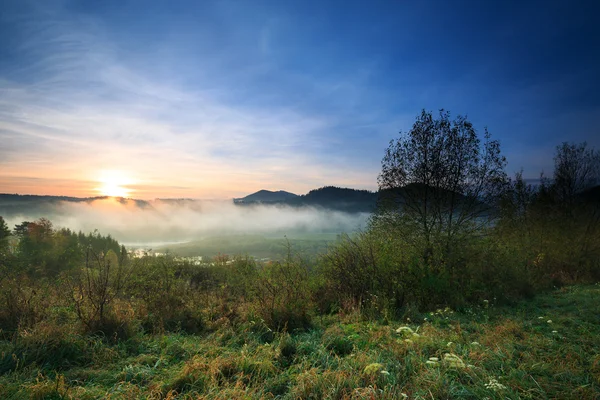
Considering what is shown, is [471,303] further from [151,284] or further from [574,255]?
[574,255]

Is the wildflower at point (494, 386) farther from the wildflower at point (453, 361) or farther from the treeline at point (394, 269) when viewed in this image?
the treeline at point (394, 269)

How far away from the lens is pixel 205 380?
163 inches

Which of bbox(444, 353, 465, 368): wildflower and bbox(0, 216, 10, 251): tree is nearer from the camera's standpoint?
bbox(444, 353, 465, 368): wildflower

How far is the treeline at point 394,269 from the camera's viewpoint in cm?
720

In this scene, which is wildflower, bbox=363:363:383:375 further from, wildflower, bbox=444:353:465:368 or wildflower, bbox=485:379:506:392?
wildflower, bbox=485:379:506:392

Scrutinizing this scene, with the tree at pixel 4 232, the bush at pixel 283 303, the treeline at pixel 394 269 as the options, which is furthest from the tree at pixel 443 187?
the tree at pixel 4 232

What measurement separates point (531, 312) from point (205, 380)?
10.4 meters

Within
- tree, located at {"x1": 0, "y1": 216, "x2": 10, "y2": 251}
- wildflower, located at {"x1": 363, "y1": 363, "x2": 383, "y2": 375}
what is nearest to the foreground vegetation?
wildflower, located at {"x1": 363, "y1": 363, "x2": 383, "y2": 375}

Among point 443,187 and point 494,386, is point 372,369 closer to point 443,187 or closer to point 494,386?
point 494,386

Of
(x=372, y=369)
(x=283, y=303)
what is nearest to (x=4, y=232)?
(x=283, y=303)

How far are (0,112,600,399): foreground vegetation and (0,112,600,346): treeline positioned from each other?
65 millimetres

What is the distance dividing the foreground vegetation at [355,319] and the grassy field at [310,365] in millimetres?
27

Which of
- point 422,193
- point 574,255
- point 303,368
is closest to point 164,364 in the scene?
point 303,368

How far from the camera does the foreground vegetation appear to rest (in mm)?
4082
